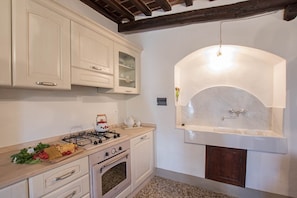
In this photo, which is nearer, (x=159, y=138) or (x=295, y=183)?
(x=295, y=183)

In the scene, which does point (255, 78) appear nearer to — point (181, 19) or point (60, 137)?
point (181, 19)

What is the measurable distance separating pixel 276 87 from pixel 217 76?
0.75 m

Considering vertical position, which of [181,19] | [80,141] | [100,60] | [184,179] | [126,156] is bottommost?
[184,179]

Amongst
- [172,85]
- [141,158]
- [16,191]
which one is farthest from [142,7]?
[16,191]

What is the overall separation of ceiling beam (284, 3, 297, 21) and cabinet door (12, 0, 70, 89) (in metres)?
2.28

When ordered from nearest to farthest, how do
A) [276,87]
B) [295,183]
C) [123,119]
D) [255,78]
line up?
[295,183], [276,87], [255,78], [123,119]

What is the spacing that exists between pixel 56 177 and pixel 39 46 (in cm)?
101

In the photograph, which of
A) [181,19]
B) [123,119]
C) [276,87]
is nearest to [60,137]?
[123,119]

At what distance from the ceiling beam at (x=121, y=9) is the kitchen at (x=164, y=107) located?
0.87ft

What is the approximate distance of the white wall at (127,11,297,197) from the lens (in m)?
1.89

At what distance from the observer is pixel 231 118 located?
8.09 feet

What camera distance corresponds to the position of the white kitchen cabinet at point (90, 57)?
1.60m

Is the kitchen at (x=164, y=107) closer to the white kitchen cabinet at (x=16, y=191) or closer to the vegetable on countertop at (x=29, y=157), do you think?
the vegetable on countertop at (x=29, y=157)

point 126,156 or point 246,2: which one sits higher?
point 246,2
